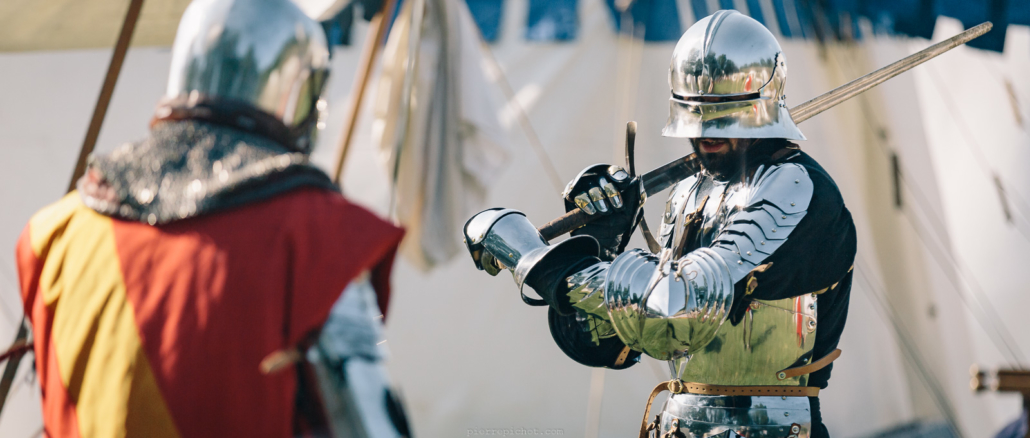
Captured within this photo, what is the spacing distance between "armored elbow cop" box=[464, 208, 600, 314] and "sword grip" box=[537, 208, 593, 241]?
Answer: 0.13 m

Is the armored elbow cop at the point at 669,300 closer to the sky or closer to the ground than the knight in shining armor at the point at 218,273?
closer to the ground

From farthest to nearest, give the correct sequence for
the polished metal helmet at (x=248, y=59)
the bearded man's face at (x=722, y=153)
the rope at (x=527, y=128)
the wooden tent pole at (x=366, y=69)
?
the rope at (x=527, y=128), the wooden tent pole at (x=366, y=69), the bearded man's face at (x=722, y=153), the polished metal helmet at (x=248, y=59)

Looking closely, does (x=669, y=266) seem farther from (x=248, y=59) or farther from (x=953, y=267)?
(x=953, y=267)

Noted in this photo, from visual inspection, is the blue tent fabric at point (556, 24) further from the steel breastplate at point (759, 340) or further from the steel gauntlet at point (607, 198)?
the steel breastplate at point (759, 340)

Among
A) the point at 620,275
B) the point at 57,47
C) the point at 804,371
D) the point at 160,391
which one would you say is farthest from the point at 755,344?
the point at 57,47

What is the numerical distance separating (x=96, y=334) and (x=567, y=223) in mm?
1164

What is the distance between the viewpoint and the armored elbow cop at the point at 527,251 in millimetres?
2119

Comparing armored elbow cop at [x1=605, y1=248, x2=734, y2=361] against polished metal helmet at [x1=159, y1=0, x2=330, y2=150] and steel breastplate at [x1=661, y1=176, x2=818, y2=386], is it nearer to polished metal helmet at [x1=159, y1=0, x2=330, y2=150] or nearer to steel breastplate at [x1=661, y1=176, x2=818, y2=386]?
steel breastplate at [x1=661, y1=176, x2=818, y2=386]

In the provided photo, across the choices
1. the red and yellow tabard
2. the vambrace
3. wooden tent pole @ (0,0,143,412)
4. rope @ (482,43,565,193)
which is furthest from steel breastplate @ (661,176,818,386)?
rope @ (482,43,565,193)

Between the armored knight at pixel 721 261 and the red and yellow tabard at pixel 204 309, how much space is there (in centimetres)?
60

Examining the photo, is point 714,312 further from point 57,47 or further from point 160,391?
point 57,47

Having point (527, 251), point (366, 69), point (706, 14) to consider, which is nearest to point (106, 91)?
point (366, 69)

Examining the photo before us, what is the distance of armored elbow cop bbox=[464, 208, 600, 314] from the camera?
212cm

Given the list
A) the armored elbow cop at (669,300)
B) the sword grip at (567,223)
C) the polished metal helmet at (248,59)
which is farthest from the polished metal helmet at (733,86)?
the polished metal helmet at (248,59)
